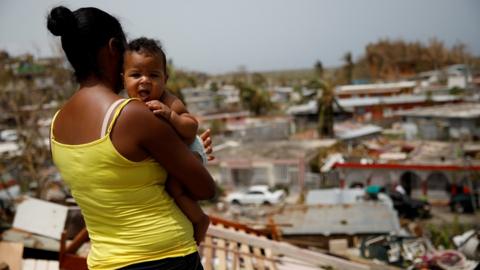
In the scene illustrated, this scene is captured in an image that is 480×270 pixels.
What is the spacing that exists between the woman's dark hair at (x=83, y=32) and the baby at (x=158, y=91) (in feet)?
0.27

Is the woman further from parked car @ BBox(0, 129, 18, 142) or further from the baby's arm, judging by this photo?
parked car @ BBox(0, 129, 18, 142)

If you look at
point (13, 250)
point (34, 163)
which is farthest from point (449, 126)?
point (13, 250)

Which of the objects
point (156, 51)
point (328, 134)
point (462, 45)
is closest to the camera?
point (156, 51)

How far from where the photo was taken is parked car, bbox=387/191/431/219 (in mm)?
13836

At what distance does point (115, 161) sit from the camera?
1.13 meters

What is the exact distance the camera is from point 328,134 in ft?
76.4

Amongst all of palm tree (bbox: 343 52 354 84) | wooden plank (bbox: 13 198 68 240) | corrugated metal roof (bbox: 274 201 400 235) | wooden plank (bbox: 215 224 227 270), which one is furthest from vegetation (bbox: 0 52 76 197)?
palm tree (bbox: 343 52 354 84)

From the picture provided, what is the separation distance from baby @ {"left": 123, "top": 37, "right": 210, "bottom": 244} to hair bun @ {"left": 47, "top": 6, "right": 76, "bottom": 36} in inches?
7.0

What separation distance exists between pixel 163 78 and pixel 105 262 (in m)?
0.58

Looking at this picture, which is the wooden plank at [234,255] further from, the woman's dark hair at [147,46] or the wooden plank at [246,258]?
the woman's dark hair at [147,46]

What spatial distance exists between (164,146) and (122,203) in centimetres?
20

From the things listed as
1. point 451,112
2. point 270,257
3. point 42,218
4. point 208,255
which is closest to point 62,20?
point 208,255

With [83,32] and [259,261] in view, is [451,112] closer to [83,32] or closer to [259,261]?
[259,261]

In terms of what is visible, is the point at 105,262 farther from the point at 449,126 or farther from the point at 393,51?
the point at 393,51
